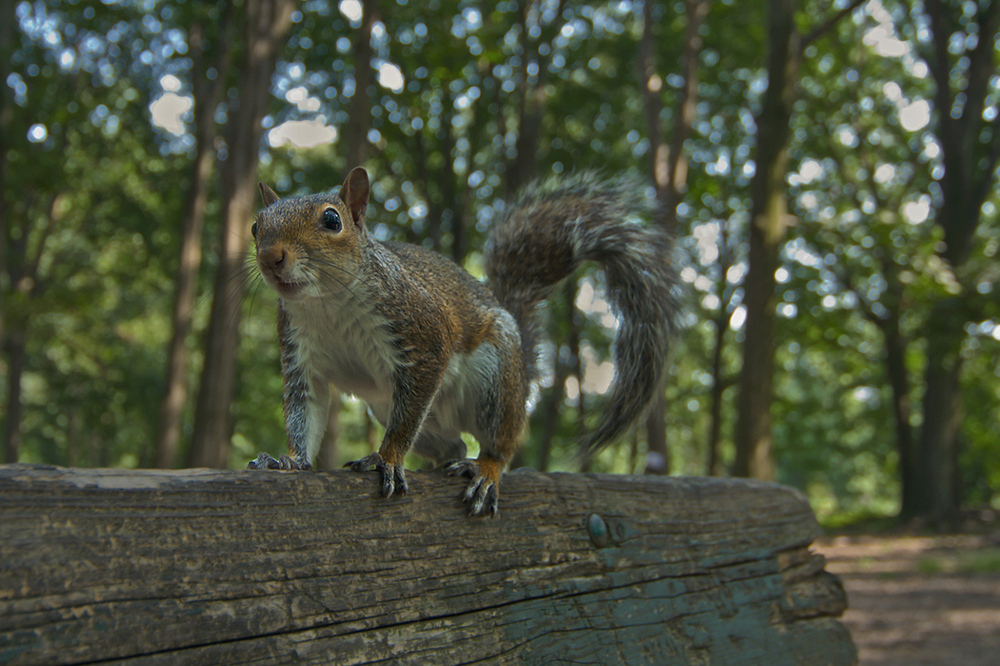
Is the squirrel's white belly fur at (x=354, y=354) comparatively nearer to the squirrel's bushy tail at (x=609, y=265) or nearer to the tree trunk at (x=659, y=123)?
the squirrel's bushy tail at (x=609, y=265)

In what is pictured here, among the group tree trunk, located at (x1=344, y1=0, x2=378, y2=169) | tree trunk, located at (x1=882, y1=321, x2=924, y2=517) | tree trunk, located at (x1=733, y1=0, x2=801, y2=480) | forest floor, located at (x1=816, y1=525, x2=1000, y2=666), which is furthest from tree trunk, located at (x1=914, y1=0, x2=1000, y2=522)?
tree trunk, located at (x1=344, y1=0, x2=378, y2=169)

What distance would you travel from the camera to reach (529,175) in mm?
8695

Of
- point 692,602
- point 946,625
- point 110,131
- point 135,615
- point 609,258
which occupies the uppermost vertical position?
point 110,131

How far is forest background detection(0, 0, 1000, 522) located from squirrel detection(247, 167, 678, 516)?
9.19 ft

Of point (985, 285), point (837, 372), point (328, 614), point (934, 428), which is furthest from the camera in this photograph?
point (837, 372)

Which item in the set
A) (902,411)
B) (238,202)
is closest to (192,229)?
(238,202)

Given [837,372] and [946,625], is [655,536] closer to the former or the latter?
[946,625]

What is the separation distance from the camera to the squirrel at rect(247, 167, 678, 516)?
1565 mm

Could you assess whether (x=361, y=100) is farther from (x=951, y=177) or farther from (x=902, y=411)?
(x=902, y=411)

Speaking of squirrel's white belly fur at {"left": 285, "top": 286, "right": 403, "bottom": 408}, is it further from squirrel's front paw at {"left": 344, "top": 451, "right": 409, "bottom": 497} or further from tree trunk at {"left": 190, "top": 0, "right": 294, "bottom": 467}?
tree trunk at {"left": 190, "top": 0, "right": 294, "bottom": 467}

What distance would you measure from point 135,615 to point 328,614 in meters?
0.28

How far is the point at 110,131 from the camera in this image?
11.7m

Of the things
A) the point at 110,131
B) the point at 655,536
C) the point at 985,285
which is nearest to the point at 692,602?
the point at 655,536

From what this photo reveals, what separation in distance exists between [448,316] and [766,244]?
421cm
